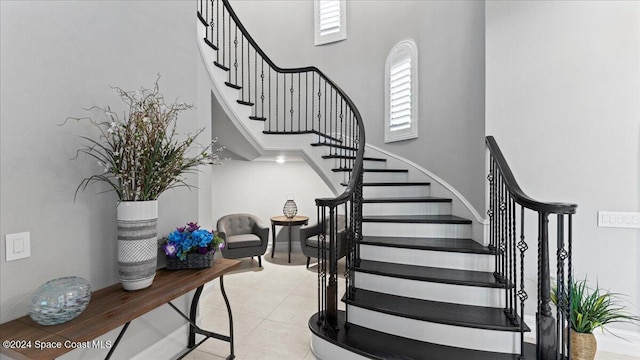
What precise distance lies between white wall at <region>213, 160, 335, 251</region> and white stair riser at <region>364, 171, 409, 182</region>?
1506mm

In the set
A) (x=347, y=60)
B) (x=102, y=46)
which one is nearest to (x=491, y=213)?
(x=102, y=46)

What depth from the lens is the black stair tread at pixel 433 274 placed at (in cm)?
217

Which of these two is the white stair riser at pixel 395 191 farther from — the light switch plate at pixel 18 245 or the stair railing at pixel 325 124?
the light switch plate at pixel 18 245

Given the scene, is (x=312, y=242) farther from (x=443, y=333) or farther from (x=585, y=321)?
(x=585, y=321)

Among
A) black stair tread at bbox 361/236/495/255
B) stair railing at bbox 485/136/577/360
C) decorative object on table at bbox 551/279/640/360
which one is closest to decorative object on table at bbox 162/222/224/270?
black stair tread at bbox 361/236/495/255

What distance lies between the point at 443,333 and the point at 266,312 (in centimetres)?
174

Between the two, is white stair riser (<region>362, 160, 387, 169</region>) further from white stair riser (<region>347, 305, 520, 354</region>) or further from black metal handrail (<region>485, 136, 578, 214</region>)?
white stair riser (<region>347, 305, 520, 354</region>)

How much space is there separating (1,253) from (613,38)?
4.13 metres

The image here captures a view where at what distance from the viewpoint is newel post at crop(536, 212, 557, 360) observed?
170 centimetres

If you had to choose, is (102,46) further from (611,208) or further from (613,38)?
(611,208)

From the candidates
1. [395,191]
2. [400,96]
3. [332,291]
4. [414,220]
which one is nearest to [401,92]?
[400,96]

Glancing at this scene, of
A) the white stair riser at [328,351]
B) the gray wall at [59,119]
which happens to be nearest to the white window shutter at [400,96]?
the white stair riser at [328,351]

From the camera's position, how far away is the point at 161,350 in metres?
2.05

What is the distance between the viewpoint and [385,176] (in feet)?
13.4
